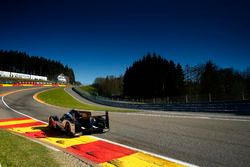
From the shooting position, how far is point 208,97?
853 inches

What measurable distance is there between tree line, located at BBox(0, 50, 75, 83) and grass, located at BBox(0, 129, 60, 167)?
11945 cm

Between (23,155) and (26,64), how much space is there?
127m

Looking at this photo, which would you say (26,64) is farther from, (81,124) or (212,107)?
(81,124)

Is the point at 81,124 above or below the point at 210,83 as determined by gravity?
below

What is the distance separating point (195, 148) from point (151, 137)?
201cm

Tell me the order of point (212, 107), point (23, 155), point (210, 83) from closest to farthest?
point (23, 155) → point (212, 107) → point (210, 83)

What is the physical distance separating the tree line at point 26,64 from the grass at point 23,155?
11945 centimetres

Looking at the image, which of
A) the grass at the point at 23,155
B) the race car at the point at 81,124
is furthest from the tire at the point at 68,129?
the grass at the point at 23,155

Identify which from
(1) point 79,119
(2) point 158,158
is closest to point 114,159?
(2) point 158,158

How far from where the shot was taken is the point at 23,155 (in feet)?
17.3

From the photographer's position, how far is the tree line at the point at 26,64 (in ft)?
364

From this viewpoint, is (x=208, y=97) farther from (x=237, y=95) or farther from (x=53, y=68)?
(x=53, y=68)

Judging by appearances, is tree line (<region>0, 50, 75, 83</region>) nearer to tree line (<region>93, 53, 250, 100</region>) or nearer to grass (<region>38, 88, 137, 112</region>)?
tree line (<region>93, 53, 250, 100</region>)

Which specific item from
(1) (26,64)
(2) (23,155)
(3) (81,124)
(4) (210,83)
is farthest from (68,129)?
(1) (26,64)
